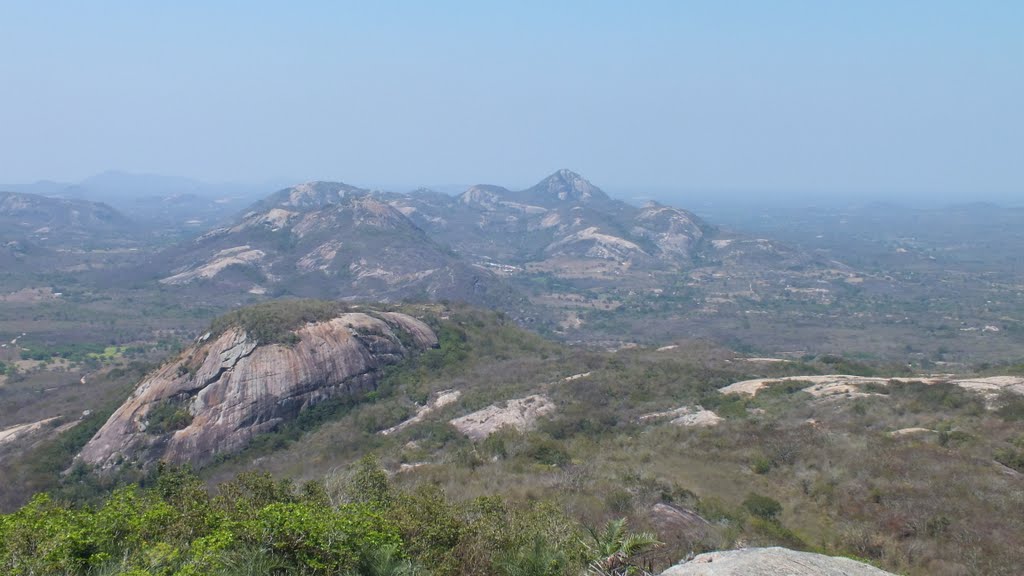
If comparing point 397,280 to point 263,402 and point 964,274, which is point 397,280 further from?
point 964,274

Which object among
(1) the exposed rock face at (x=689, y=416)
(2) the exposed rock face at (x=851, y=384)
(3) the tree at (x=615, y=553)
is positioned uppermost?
(3) the tree at (x=615, y=553)

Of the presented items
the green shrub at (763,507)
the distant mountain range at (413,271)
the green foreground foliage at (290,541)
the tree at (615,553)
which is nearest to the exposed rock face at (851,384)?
the green shrub at (763,507)

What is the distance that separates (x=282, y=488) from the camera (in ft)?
64.7

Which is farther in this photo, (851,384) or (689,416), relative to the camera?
(851,384)

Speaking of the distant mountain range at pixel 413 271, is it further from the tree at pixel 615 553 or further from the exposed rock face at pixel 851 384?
the tree at pixel 615 553

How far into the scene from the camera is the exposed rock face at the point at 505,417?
42.6 m

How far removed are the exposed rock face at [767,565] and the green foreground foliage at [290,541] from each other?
55.3 inches

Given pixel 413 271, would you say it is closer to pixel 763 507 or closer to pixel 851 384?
pixel 851 384

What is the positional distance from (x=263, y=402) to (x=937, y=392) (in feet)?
161

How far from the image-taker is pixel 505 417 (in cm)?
4416

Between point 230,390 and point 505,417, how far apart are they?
22682 millimetres

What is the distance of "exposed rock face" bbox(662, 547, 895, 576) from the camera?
13391 mm

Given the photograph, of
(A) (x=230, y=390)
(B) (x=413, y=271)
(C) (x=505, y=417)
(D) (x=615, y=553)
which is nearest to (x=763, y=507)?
(D) (x=615, y=553)

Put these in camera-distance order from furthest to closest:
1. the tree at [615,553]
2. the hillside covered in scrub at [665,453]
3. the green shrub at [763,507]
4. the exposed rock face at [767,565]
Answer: the green shrub at [763,507], the hillside covered in scrub at [665,453], the tree at [615,553], the exposed rock face at [767,565]
